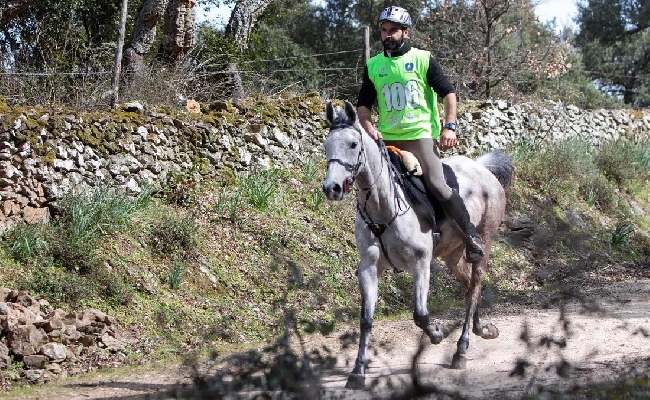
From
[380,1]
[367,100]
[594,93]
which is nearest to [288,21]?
[380,1]

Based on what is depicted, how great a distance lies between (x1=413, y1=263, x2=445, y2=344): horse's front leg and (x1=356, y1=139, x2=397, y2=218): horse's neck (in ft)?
1.71

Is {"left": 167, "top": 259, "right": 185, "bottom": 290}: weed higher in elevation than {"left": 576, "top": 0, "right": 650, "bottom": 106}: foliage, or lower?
lower

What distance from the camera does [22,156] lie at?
9.52 m

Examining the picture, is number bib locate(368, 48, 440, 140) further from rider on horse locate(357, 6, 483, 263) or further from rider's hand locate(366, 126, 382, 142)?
rider's hand locate(366, 126, 382, 142)

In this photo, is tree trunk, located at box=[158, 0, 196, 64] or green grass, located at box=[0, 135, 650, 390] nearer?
green grass, located at box=[0, 135, 650, 390]

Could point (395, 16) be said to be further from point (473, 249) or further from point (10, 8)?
point (10, 8)

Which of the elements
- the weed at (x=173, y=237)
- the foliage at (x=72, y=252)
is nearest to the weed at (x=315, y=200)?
the weed at (x=173, y=237)

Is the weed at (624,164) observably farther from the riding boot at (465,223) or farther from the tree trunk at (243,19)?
the riding boot at (465,223)

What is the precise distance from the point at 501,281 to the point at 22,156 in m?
7.23

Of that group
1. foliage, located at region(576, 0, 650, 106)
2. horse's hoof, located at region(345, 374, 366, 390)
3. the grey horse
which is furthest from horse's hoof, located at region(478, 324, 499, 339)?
foliage, located at region(576, 0, 650, 106)

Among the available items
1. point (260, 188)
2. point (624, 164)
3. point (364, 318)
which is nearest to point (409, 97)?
point (364, 318)

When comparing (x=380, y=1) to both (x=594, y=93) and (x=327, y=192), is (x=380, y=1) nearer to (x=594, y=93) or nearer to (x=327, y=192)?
(x=594, y=93)

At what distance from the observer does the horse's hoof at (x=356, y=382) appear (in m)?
5.92

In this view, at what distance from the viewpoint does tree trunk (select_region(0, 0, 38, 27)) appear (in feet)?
45.2
